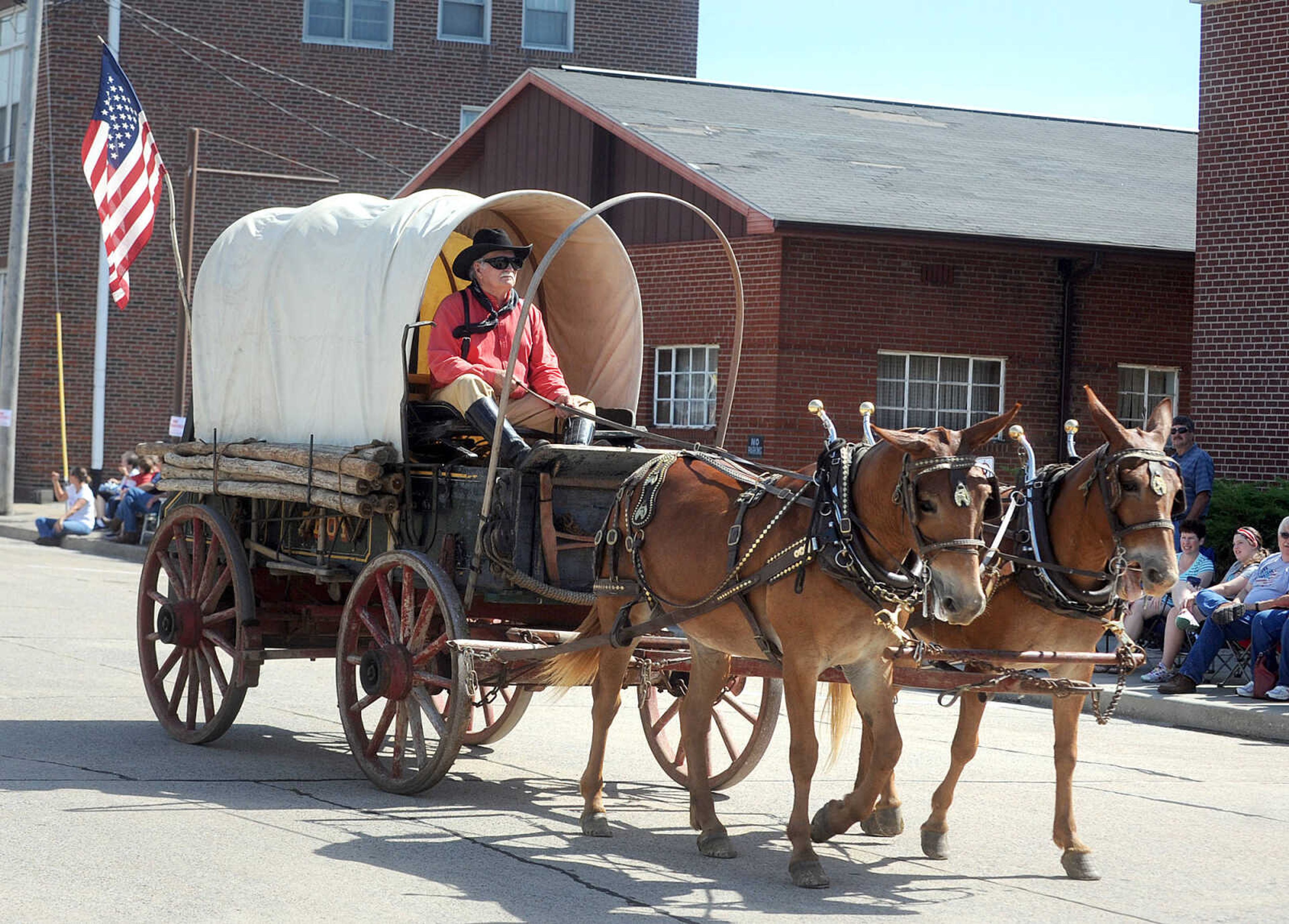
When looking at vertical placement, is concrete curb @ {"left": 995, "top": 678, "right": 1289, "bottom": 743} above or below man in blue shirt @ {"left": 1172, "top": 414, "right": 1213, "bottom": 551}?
below

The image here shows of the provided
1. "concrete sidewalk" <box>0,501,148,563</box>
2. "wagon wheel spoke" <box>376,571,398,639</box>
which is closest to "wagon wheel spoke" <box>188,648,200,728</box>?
"wagon wheel spoke" <box>376,571,398,639</box>

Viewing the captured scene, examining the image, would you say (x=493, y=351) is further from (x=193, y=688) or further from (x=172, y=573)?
(x=193, y=688)

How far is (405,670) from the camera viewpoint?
766 centimetres

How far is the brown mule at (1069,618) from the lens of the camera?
246 inches

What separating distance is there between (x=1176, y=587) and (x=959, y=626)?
6.64m

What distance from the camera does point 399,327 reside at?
27.2ft

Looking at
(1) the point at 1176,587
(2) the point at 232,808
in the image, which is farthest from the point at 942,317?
(2) the point at 232,808

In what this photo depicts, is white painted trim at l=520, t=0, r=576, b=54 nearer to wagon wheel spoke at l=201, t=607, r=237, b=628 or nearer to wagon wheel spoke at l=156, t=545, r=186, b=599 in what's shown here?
wagon wheel spoke at l=156, t=545, r=186, b=599

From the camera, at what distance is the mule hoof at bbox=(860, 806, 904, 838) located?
7.16 m

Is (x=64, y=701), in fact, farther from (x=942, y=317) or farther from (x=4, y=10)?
(x=4, y=10)

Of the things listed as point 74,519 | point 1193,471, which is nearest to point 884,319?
point 1193,471

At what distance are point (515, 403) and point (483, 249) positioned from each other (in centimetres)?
88

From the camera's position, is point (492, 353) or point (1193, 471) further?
point (1193, 471)

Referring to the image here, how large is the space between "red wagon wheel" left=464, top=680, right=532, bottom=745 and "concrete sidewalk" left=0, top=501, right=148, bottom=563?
A: 12834 mm
